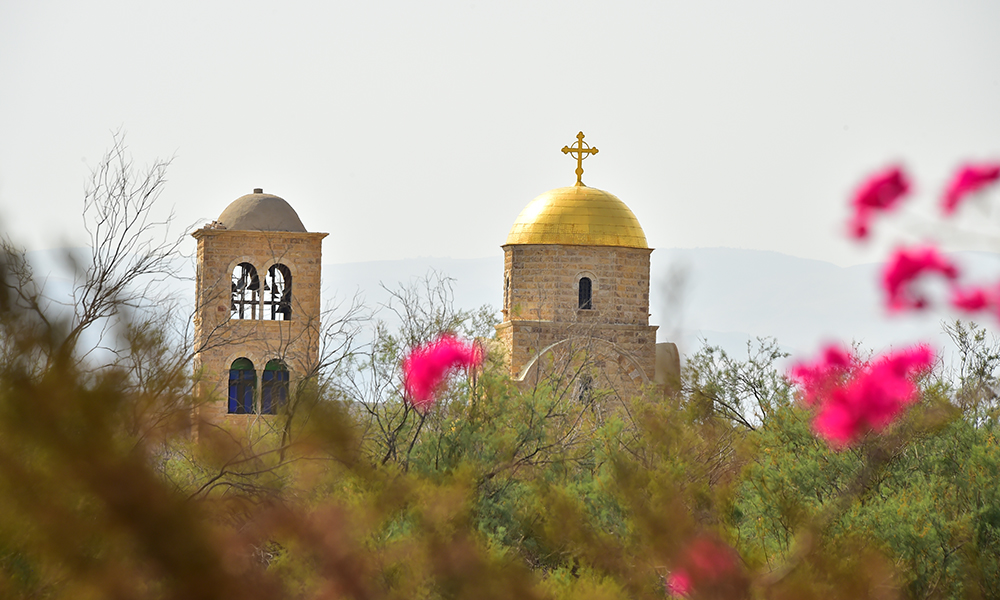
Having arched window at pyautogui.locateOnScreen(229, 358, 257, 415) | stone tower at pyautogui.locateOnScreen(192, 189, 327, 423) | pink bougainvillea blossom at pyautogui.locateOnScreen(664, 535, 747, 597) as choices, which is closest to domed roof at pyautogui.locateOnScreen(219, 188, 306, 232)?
stone tower at pyautogui.locateOnScreen(192, 189, 327, 423)

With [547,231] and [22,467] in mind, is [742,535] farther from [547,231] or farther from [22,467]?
[547,231]

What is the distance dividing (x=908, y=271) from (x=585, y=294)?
72.8 feet

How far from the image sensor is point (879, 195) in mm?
3775

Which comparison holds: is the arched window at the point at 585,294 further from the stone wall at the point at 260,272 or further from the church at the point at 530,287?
the stone wall at the point at 260,272

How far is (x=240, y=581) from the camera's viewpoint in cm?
403

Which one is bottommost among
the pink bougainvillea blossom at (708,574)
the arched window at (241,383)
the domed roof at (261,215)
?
the pink bougainvillea blossom at (708,574)

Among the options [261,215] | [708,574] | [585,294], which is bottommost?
[708,574]

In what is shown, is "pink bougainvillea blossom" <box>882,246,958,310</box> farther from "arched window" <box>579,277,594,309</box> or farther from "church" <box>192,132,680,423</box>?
"arched window" <box>579,277,594,309</box>

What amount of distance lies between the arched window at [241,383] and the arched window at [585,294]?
22.5ft

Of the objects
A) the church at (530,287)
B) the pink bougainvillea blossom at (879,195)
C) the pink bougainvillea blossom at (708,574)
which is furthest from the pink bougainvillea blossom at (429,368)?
the church at (530,287)

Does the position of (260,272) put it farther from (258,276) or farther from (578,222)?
(578,222)

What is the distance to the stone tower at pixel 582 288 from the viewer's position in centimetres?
2523

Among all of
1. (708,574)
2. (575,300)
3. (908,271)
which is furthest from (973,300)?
(575,300)

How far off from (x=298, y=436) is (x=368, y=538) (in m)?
0.92
